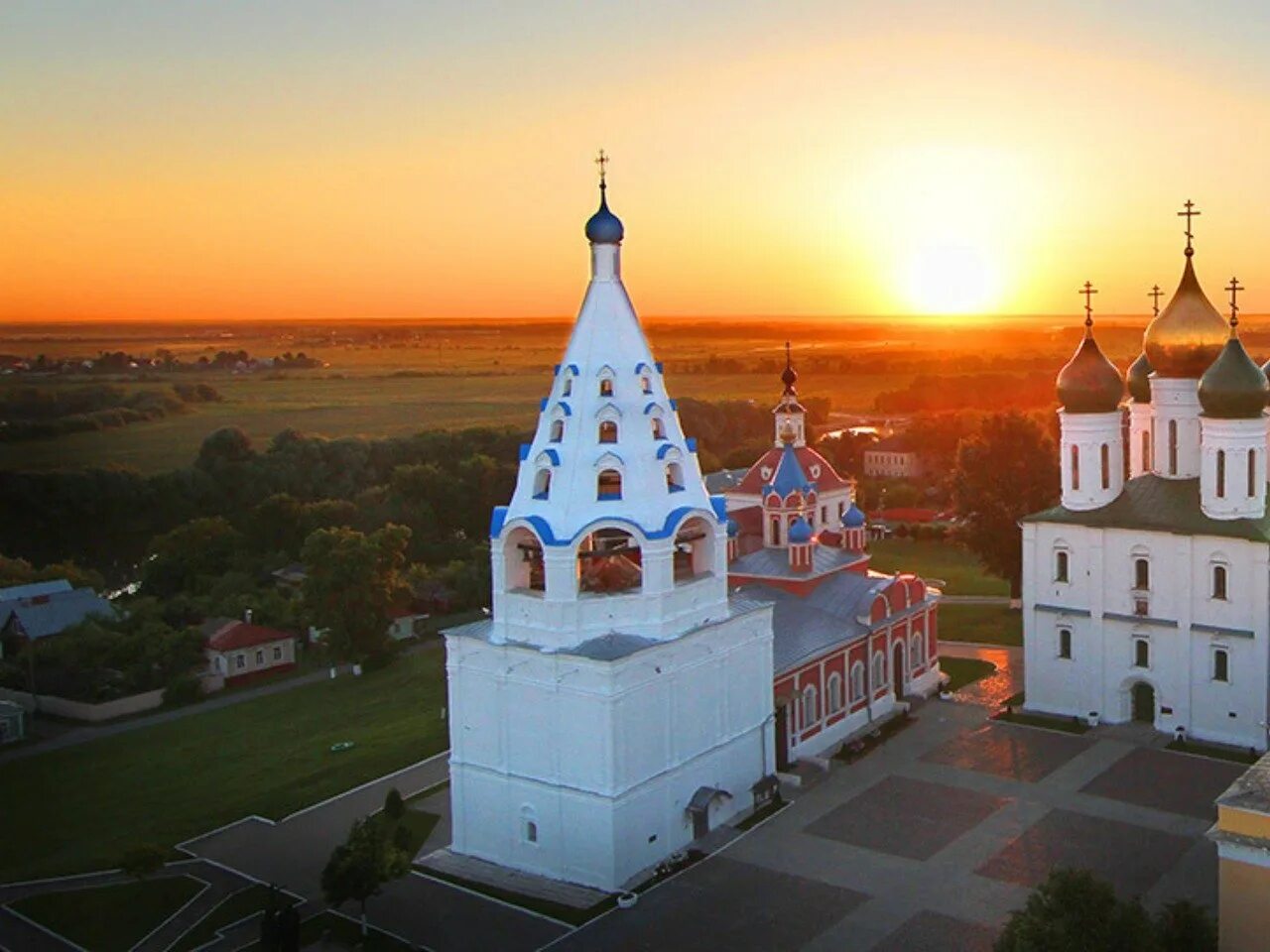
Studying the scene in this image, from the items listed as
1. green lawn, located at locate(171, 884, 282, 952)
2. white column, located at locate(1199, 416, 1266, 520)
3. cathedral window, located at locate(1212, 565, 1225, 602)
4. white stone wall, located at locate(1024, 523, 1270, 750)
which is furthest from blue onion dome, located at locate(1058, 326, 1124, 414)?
green lawn, located at locate(171, 884, 282, 952)

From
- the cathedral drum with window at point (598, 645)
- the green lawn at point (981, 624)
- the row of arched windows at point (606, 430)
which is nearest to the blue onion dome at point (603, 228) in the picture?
the cathedral drum with window at point (598, 645)

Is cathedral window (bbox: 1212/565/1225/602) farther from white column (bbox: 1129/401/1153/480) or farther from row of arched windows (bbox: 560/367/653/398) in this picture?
row of arched windows (bbox: 560/367/653/398)

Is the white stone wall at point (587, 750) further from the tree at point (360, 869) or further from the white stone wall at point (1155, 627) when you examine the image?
the white stone wall at point (1155, 627)

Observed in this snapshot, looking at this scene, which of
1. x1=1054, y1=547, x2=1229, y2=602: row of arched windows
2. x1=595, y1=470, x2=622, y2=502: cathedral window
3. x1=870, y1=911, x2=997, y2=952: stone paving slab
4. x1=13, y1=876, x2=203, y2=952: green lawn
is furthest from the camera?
x1=1054, y1=547, x2=1229, y2=602: row of arched windows

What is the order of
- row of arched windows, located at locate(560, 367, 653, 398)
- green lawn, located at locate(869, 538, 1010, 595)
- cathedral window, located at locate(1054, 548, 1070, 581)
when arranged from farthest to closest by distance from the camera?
green lawn, located at locate(869, 538, 1010, 595), cathedral window, located at locate(1054, 548, 1070, 581), row of arched windows, located at locate(560, 367, 653, 398)

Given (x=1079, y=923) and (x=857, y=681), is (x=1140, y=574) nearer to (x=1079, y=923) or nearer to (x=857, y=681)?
(x=857, y=681)

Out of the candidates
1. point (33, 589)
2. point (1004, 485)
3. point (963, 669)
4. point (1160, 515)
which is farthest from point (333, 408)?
point (1160, 515)
